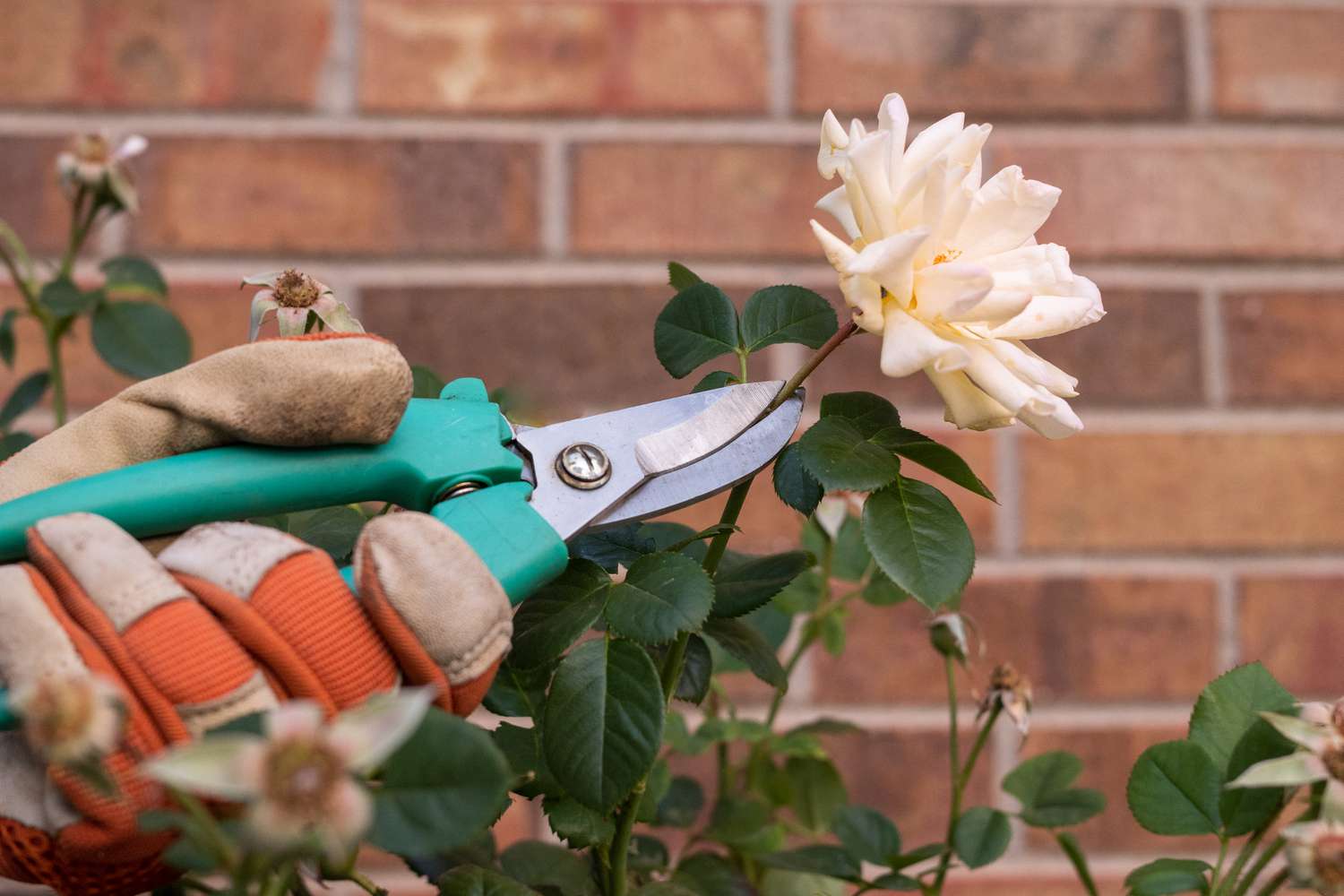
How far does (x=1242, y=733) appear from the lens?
32 cm

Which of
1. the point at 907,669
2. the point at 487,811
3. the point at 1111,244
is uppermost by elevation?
the point at 1111,244

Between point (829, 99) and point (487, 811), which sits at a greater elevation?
point (829, 99)

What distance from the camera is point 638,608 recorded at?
308mm

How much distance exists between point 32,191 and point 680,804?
0.57 metres

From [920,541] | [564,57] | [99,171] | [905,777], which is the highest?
[564,57]

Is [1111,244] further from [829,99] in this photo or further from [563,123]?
[563,123]

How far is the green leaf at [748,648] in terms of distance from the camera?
14.6 inches

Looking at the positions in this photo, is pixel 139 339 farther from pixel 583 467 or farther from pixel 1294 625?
pixel 1294 625

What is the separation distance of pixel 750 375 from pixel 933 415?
0.41ft

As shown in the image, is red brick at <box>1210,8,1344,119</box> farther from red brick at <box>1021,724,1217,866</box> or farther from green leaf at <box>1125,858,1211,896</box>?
green leaf at <box>1125,858,1211,896</box>

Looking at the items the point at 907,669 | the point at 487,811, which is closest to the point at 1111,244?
the point at 907,669

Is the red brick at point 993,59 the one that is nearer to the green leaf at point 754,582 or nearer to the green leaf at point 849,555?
the green leaf at point 849,555

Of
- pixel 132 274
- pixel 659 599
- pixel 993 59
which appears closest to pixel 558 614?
pixel 659 599

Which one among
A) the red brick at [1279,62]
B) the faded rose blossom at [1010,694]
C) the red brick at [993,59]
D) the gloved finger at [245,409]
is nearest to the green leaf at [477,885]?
the gloved finger at [245,409]
